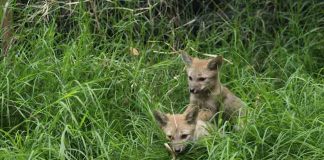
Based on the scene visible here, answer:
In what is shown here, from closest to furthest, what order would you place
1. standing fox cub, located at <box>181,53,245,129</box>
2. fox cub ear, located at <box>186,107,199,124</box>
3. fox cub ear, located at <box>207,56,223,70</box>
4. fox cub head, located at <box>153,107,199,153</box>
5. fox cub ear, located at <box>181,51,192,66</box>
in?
fox cub head, located at <box>153,107,199,153</box>
fox cub ear, located at <box>186,107,199,124</box>
standing fox cub, located at <box>181,53,245,129</box>
fox cub ear, located at <box>207,56,223,70</box>
fox cub ear, located at <box>181,51,192,66</box>

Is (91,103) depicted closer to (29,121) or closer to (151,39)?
(29,121)

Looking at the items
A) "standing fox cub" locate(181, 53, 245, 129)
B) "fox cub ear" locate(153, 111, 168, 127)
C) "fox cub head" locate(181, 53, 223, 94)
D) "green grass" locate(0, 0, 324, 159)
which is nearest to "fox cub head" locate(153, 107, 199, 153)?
"fox cub ear" locate(153, 111, 168, 127)

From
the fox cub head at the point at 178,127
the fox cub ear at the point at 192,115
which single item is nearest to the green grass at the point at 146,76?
the fox cub head at the point at 178,127

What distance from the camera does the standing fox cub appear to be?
23.4ft

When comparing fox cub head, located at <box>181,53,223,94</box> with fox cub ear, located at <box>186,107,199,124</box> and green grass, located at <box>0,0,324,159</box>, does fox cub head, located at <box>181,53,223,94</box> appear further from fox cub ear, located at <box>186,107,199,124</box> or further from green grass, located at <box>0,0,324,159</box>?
fox cub ear, located at <box>186,107,199,124</box>

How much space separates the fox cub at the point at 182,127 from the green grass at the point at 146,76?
110 mm

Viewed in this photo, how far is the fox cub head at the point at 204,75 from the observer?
7211 mm

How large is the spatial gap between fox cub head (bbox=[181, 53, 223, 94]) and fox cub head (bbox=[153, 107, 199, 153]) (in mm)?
636

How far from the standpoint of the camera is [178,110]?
7457 millimetres

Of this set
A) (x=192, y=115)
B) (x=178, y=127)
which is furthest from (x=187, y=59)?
(x=178, y=127)

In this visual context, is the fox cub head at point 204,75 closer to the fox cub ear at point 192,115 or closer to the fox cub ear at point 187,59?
the fox cub ear at point 187,59

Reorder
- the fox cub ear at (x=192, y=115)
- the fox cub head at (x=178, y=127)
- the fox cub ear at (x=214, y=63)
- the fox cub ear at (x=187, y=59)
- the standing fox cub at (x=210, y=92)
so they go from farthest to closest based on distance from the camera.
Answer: the fox cub ear at (x=187, y=59) → the fox cub ear at (x=214, y=63) → the standing fox cub at (x=210, y=92) → the fox cub ear at (x=192, y=115) → the fox cub head at (x=178, y=127)

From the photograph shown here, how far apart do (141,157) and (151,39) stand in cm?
223

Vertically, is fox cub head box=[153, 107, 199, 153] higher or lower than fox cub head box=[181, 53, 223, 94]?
lower
